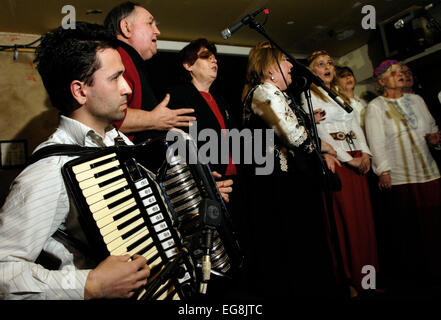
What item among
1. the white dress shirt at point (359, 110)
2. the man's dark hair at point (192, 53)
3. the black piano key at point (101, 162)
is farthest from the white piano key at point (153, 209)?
the white dress shirt at point (359, 110)

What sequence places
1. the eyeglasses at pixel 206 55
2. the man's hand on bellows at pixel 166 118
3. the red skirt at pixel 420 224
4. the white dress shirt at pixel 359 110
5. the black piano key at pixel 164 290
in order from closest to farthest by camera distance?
the black piano key at pixel 164 290, the man's hand on bellows at pixel 166 118, the eyeglasses at pixel 206 55, the red skirt at pixel 420 224, the white dress shirt at pixel 359 110

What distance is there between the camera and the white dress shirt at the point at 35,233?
2.73 ft

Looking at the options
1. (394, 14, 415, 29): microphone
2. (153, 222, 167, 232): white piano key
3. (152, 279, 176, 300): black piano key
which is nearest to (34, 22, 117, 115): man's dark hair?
(153, 222, 167, 232): white piano key

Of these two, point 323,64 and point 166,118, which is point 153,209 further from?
point 323,64

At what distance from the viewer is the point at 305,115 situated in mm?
2223

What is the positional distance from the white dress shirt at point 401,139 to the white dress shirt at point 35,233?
8.72ft

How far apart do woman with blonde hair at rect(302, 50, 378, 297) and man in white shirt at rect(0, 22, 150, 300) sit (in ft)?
5.87

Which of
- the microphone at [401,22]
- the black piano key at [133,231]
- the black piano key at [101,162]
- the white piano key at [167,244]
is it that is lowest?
the white piano key at [167,244]

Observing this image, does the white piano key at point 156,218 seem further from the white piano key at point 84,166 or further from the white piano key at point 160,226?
the white piano key at point 84,166

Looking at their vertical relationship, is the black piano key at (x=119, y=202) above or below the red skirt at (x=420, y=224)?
above

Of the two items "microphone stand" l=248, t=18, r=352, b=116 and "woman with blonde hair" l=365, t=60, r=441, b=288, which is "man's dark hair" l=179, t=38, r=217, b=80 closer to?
"microphone stand" l=248, t=18, r=352, b=116

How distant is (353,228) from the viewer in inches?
88.7

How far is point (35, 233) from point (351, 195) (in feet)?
7.09

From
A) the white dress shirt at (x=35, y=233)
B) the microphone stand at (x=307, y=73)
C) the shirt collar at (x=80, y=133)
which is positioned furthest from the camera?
the microphone stand at (x=307, y=73)
